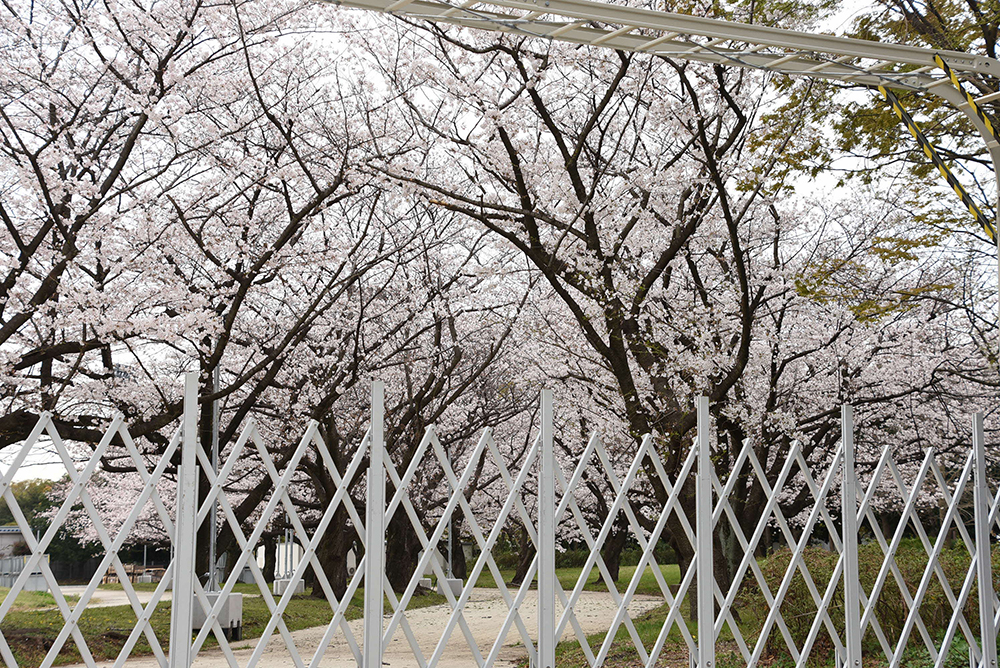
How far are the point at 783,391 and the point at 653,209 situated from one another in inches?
127

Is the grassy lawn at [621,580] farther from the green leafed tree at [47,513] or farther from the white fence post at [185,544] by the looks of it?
the white fence post at [185,544]

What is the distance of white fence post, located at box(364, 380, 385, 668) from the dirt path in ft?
8.71

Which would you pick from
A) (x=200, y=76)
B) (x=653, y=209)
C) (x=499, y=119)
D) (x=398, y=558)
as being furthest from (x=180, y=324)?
(x=398, y=558)

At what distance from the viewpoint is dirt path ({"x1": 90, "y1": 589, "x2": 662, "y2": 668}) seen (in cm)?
818

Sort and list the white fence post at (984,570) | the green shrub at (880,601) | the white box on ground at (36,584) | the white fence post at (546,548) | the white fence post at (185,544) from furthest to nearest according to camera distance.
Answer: the white box on ground at (36,584)
the green shrub at (880,601)
the white fence post at (984,570)
the white fence post at (546,548)
the white fence post at (185,544)

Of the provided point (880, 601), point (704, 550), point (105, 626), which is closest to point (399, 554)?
point (105, 626)

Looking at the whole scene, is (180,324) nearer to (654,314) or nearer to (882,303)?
(654,314)

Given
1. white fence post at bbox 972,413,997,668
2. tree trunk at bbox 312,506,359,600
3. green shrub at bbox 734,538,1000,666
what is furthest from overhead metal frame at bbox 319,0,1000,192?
tree trunk at bbox 312,506,359,600

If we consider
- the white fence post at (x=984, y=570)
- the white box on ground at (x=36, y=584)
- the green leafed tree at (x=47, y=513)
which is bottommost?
the white box on ground at (x=36, y=584)

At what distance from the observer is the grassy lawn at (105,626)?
325 inches

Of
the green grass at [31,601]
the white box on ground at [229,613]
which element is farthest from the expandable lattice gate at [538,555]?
the green grass at [31,601]

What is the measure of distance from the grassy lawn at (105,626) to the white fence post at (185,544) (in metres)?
5.58

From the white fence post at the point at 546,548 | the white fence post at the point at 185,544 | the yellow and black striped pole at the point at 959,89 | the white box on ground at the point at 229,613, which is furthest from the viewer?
the white box on ground at the point at 229,613

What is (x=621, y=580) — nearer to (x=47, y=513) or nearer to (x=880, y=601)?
(x=47, y=513)
